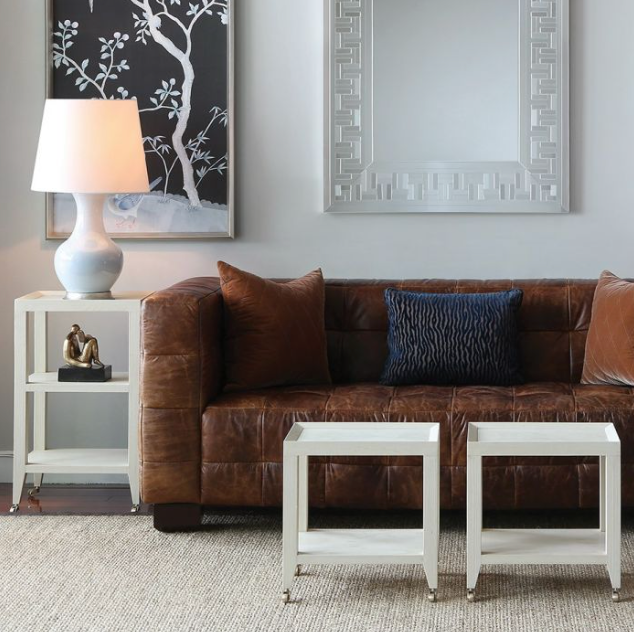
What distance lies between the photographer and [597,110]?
3.90 m

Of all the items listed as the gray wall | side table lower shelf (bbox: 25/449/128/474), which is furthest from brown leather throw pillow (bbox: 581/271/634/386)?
side table lower shelf (bbox: 25/449/128/474)

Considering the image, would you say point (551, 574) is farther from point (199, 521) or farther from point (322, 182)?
point (322, 182)

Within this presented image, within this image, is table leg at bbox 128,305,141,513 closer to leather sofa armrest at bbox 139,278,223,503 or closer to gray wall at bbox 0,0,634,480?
leather sofa armrest at bbox 139,278,223,503

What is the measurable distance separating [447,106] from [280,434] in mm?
1538

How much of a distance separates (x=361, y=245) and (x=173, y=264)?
30.1 inches

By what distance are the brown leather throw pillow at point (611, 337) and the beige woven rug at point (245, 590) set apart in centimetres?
52

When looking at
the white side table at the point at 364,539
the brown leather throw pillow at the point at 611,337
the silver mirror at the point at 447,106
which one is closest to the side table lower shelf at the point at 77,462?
the white side table at the point at 364,539

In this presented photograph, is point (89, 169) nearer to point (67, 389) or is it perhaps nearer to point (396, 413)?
point (67, 389)

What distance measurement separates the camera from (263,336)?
3.42 m

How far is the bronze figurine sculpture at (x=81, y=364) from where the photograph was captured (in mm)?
3545

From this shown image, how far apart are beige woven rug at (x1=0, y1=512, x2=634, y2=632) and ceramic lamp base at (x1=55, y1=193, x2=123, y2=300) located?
2.86 feet

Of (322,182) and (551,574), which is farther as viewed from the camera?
(322,182)

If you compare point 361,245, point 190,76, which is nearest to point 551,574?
point 361,245

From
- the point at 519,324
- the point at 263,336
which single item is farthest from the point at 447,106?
the point at 263,336
